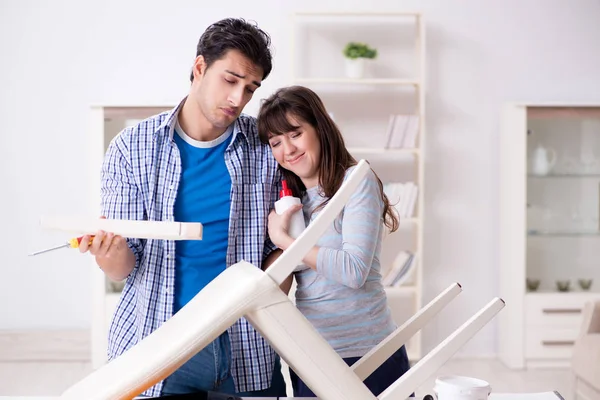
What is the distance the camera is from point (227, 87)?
166 cm

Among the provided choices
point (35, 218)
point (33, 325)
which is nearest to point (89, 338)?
point (33, 325)

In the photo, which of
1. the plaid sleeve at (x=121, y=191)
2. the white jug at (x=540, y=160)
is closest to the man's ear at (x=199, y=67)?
the plaid sleeve at (x=121, y=191)

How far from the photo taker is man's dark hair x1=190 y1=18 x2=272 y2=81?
1660mm

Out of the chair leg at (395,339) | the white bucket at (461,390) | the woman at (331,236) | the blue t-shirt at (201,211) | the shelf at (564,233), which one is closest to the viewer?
the white bucket at (461,390)

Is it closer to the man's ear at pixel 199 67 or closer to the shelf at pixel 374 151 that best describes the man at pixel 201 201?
the man's ear at pixel 199 67

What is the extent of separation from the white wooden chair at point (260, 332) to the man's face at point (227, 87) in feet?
2.09

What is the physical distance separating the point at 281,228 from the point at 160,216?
0.28m

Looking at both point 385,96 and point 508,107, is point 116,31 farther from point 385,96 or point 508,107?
point 508,107

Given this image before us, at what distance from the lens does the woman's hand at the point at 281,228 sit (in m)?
1.62

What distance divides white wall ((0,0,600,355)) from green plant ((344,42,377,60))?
14.9 inches

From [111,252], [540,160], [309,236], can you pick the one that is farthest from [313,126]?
[540,160]

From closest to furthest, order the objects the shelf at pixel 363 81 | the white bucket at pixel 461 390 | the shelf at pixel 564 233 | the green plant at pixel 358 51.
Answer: the white bucket at pixel 461 390 → the shelf at pixel 363 81 → the green plant at pixel 358 51 → the shelf at pixel 564 233

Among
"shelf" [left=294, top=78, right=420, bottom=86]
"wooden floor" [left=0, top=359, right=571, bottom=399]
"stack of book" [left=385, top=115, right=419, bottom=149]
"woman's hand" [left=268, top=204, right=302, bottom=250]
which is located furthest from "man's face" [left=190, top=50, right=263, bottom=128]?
"stack of book" [left=385, top=115, right=419, bottom=149]

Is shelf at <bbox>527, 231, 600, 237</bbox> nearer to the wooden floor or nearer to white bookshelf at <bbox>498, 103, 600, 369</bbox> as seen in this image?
white bookshelf at <bbox>498, 103, 600, 369</bbox>
